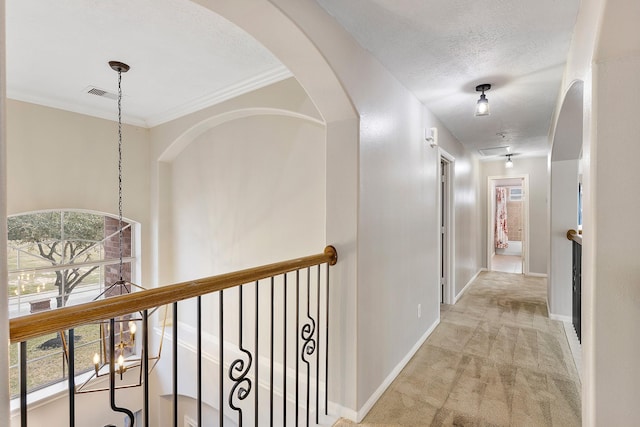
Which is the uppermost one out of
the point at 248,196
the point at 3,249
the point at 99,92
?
the point at 99,92

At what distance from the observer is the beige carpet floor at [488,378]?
201 cm

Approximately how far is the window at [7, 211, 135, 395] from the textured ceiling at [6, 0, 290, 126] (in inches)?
51.4

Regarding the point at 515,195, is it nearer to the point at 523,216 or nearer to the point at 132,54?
the point at 523,216

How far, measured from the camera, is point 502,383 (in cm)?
236

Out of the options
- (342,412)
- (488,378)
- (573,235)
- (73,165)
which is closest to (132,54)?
(73,165)

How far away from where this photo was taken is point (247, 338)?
3.11 meters

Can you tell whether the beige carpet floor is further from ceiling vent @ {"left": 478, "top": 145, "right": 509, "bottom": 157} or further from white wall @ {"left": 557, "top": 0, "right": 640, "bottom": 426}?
ceiling vent @ {"left": 478, "top": 145, "right": 509, "bottom": 157}

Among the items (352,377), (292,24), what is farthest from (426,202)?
(292,24)

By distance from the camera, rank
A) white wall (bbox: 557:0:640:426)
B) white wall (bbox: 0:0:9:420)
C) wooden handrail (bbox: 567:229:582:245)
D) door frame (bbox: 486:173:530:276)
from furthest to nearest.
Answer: door frame (bbox: 486:173:530:276) < wooden handrail (bbox: 567:229:582:245) < white wall (bbox: 557:0:640:426) < white wall (bbox: 0:0:9:420)

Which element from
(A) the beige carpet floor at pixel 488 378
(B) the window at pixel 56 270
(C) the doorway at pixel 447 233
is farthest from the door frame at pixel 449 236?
(B) the window at pixel 56 270

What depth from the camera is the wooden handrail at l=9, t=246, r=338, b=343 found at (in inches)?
30.0

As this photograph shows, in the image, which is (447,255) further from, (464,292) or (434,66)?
(434,66)

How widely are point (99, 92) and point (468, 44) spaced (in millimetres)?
3342

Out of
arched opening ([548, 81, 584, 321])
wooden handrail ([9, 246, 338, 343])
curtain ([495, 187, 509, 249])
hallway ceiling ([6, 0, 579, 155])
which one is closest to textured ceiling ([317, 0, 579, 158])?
hallway ceiling ([6, 0, 579, 155])
